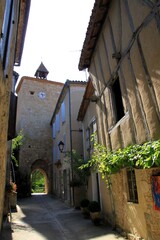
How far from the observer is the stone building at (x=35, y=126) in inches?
784

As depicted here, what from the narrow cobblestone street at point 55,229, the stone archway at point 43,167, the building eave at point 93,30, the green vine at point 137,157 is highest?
the building eave at point 93,30

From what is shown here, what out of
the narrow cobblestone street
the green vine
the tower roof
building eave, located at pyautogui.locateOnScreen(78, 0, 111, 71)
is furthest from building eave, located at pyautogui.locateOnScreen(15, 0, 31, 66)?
the tower roof

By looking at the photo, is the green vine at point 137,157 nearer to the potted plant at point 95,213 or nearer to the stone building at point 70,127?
the potted plant at point 95,213

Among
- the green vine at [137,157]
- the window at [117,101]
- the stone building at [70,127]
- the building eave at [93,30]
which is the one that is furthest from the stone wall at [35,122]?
the green vine at [137,157]

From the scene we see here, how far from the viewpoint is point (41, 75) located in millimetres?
25953

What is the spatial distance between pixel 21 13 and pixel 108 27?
97.4 inches

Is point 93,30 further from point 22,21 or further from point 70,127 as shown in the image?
point 70,127

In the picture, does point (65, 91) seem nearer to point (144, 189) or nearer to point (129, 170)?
point (129, 170)

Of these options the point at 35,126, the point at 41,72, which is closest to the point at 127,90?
the point at 35,126

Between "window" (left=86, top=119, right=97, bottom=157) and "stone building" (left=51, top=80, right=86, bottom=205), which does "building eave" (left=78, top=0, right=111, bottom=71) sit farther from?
"stone building" (left=51, top=80, right=86, bottom=205)

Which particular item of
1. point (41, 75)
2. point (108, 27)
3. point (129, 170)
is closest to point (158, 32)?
point (108, 27)

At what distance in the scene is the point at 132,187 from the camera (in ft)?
19.2

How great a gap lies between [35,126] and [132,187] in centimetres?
1685

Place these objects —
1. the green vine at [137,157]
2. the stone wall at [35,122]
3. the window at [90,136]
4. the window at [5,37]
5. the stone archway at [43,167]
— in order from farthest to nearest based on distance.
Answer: the stone archway at [43,167]
the stone wall at [35,122]
the window at [90,136]
the green vine at [137,157]
the window at [5,37]
